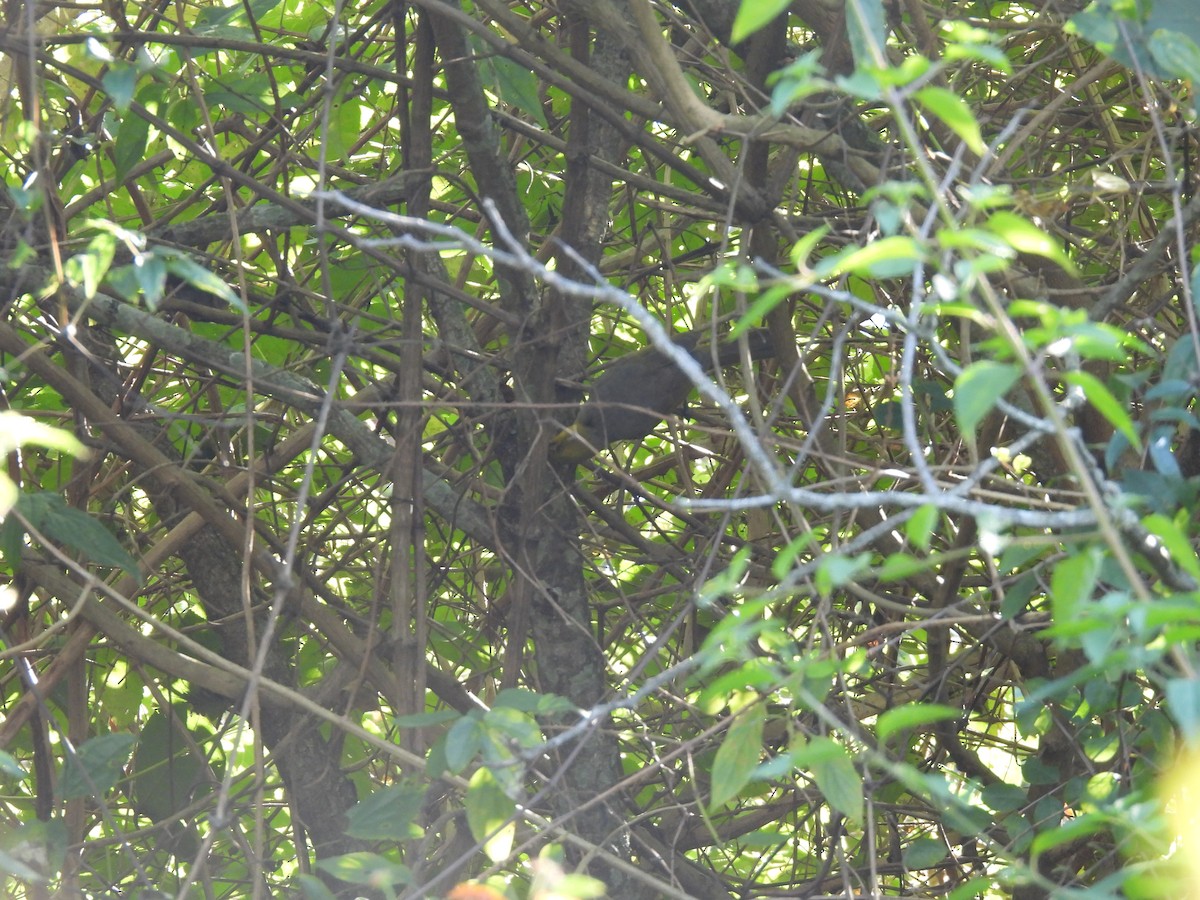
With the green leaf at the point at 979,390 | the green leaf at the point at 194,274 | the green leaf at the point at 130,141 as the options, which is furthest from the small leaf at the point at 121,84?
the green leaf at the point at 979,390

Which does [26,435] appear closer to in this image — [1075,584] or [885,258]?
[885,258]

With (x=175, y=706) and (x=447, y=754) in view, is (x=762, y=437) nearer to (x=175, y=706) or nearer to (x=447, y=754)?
(x=447, y=754)

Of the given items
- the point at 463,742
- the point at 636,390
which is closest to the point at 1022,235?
the point at 463,742

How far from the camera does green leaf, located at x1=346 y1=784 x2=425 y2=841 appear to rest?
1.46 meters

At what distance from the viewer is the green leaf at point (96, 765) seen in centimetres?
156

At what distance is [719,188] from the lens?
192 cm

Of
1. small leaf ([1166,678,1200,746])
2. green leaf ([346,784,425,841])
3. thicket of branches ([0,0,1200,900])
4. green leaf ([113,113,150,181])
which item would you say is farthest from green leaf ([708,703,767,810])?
green leaf ([113,113,150,181])

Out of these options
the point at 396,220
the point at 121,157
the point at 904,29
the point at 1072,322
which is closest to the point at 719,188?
the point at 904,29

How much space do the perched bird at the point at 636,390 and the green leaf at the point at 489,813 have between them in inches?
34.4

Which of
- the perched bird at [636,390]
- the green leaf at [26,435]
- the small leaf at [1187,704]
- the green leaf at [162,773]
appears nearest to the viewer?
the small leaf at [1187,704]

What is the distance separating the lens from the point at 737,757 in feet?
4.05

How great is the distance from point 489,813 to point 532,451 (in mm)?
792

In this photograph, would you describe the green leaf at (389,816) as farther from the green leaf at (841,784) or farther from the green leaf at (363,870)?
the green leaf at (841,784)

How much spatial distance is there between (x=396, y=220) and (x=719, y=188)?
104cm
